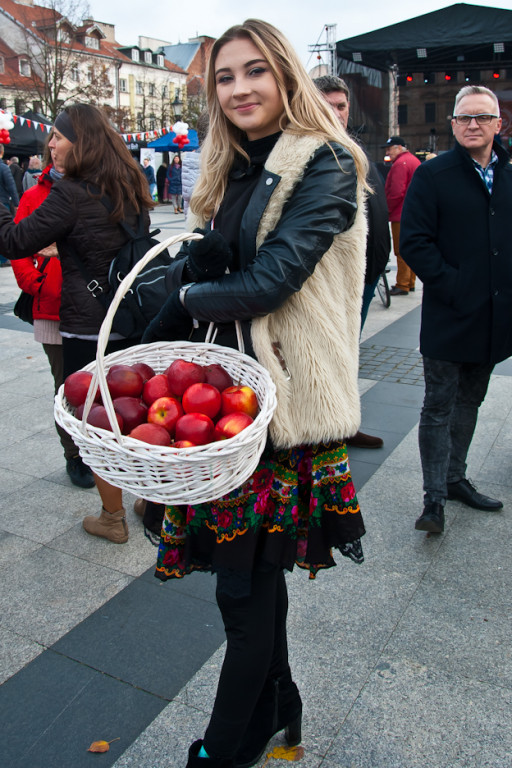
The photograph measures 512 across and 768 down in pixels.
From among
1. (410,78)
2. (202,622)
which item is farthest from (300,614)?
(410,78)

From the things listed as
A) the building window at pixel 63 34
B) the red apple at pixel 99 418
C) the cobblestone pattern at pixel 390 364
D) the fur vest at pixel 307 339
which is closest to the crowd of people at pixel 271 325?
the fur vest at pixel 307 339

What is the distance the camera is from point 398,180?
29.9ft

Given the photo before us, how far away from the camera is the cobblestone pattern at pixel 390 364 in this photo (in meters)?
5.84

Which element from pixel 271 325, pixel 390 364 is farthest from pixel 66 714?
pixel 390 364

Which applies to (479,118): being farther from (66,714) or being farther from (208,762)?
(66,714)

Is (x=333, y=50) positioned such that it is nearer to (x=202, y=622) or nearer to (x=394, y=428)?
(x=394, y=428)

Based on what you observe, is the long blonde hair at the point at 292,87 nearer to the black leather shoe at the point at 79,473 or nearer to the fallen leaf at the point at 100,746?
the fallen leaf at the point at 100,746

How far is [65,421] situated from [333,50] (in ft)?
60.8

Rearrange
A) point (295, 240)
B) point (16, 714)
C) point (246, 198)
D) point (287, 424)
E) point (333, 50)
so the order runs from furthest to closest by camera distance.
Answer: point (333, 50)
point (16, 714)
point (246, 198)
point (287, 424)
point (295, 240)

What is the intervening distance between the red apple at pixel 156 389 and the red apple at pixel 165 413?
0.06 metres

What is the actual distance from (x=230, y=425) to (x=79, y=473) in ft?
8.66

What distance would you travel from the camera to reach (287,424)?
1.68 m

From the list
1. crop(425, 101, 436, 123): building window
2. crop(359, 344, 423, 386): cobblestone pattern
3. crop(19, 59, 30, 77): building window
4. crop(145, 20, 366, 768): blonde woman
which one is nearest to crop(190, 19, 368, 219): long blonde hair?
crop(145, 20, 366, 768): blonde woman

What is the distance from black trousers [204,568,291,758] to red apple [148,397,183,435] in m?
0.45
